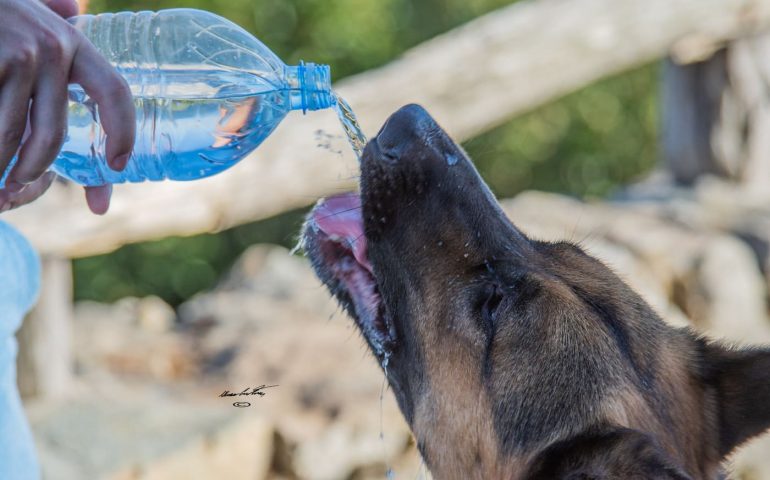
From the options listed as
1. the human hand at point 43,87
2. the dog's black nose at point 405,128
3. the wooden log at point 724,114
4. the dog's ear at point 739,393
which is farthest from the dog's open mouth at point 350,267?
the wooden log at point 724,114

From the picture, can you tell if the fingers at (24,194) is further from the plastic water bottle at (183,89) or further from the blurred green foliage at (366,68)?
the blurred green foliage at (366,68)

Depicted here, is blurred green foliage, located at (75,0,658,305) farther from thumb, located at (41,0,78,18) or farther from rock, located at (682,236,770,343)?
thumb, located at (41,0,78,18)

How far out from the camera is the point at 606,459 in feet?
6.47

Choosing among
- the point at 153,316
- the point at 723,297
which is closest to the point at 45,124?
the point at 153,316

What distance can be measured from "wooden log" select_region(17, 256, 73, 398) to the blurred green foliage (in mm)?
3057

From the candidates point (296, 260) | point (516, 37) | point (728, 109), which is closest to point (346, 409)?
point (296, 260)

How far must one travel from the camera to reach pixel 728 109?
682 centimetres

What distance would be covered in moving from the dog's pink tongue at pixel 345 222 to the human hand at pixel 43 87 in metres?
1.16

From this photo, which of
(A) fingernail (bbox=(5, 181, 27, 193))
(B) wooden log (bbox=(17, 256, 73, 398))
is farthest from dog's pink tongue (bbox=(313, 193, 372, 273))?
(B) wooden log (bbox=(17, 256, 73, 398))

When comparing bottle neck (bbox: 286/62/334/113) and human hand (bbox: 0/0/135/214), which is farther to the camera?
bottle neck (bbox: 286/62/334/113)

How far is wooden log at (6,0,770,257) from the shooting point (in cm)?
423

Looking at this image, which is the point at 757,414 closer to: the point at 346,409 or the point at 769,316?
the point at 346,409

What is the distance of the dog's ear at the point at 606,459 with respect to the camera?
1883mm

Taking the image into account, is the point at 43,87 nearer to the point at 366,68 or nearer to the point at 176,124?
the point at 176,124
